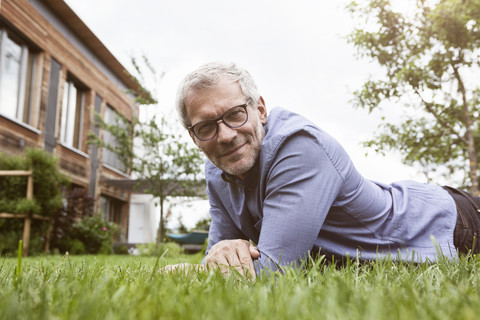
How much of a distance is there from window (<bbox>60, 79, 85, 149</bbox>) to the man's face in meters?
13.3

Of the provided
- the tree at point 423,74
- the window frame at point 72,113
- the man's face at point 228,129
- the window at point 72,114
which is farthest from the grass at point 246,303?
the window at point 72,114

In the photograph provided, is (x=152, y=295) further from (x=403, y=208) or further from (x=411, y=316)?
(x=403, y=208)

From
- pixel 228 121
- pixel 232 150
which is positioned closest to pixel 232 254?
pixel 232 150

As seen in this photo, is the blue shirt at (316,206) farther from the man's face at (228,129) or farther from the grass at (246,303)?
the grass at (246,303)

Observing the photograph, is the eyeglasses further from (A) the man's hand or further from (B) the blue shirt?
(A) the man's hand

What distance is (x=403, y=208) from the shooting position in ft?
7.91

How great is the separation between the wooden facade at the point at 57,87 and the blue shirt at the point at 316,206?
10.0 metres

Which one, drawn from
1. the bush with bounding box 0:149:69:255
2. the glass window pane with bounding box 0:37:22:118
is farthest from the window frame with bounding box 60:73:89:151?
the bush with bounding box 0:149:69:255

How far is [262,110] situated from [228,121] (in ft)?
1.08

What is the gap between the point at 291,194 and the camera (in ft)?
6.39

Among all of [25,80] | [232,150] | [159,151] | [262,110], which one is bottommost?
[232,150]

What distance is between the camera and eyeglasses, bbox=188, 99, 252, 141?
7.45 ft

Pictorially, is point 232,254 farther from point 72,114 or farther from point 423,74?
point 72,114

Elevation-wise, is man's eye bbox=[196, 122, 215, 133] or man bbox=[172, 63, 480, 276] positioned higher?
man's eye bbox=[196, 122, 215, 133]
